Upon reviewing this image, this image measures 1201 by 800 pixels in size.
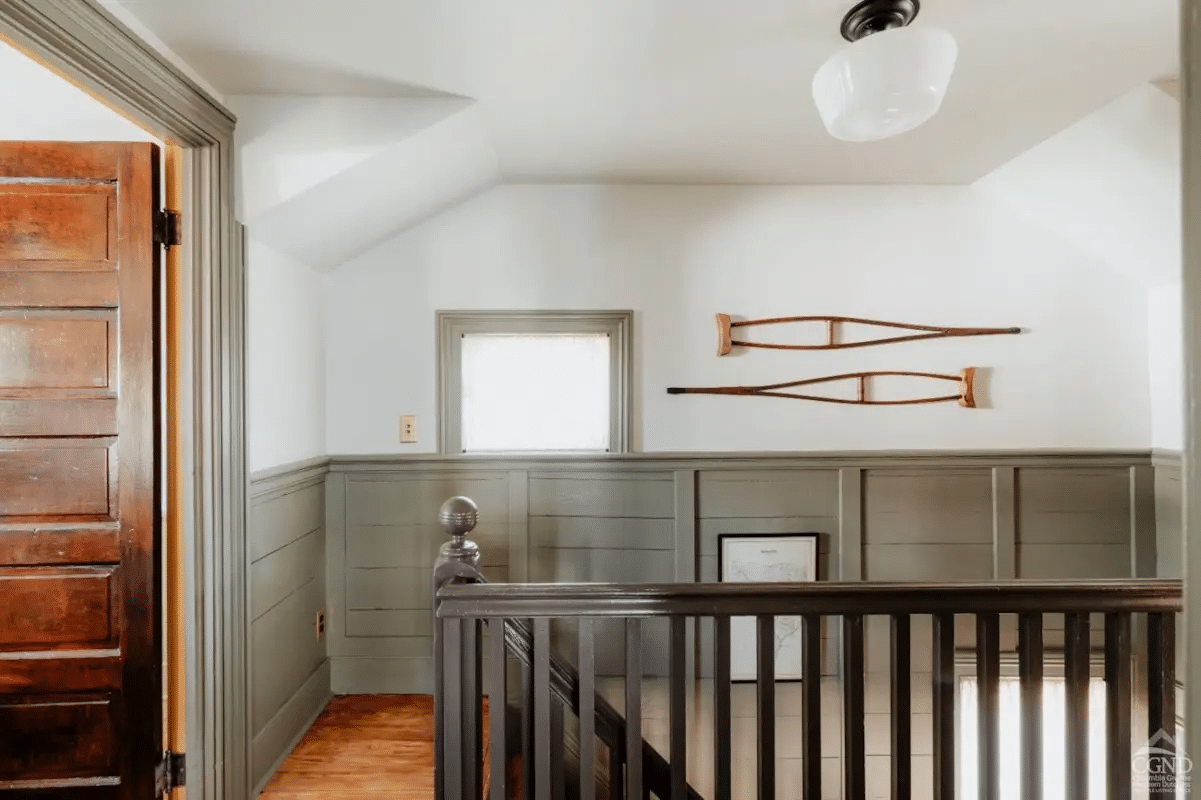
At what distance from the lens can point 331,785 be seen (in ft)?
7.03

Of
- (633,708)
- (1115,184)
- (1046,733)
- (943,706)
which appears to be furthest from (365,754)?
(1115,184)

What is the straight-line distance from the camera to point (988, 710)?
1.38m

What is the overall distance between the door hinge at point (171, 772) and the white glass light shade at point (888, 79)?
8.47ft

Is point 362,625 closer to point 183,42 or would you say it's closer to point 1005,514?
point 183,42

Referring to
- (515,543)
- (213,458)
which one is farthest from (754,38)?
(515,543)

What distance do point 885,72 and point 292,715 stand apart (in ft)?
9.40

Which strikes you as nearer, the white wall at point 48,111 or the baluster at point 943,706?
the baluster at point 943,706

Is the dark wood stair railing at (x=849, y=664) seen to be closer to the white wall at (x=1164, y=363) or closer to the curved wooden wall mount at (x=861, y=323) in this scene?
the curved wooden wall mount at (x=861, y=323)

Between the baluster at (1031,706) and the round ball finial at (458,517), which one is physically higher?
the round ball finial at (458,517)

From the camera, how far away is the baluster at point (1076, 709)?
1.37m

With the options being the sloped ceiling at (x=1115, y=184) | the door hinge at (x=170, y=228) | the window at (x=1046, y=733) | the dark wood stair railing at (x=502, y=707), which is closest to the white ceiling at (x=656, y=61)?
the sloped ceiling at (x=1115, y=184)

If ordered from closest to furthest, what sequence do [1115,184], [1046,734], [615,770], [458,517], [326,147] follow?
[458,517]
[615,770]
[326,147]
[1115,184]
[1046,734]

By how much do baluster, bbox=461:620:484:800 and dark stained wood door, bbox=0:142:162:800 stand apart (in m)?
1.02

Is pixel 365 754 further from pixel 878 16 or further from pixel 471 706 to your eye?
pixel 878 16
